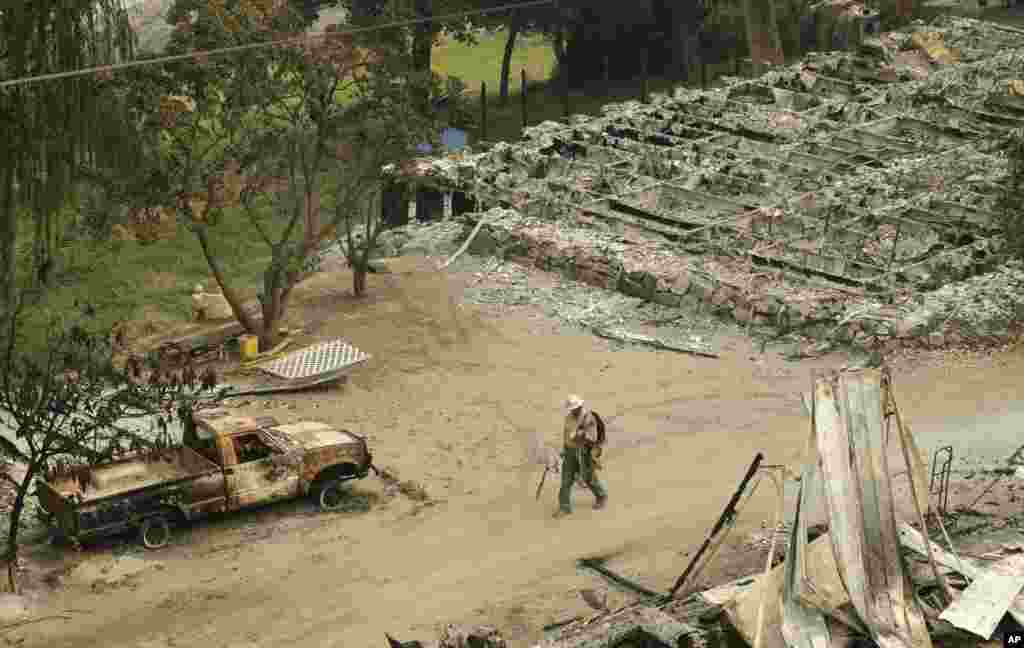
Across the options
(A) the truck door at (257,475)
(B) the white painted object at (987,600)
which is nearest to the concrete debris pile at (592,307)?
(A) the truck door at (257,475)

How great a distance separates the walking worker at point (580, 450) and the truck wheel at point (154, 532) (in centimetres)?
415

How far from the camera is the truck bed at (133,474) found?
Result: 17.6 m

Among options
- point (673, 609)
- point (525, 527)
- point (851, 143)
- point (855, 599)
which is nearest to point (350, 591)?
point (525, 527)

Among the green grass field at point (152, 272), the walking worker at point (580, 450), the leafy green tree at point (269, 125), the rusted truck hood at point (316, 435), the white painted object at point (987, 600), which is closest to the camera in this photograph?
the white painted object at point (987, 600)

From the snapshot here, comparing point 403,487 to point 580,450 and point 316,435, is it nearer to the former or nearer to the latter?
point 316,435

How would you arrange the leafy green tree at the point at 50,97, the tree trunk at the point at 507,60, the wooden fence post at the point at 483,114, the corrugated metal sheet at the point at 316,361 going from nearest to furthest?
the leafy green tree at the point at 50,97 → the corrugated metal sheet at the point at 316,361 → the wooden fence post at the point at 483,114 → the tree trunk at the point at 507,60

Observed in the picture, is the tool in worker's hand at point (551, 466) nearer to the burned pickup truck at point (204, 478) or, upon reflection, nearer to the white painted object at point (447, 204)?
the burned pickup truck at point (204, 478)

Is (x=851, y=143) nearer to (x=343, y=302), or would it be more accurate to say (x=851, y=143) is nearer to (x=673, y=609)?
(x=343, y=302)

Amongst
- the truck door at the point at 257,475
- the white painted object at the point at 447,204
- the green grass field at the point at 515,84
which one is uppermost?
the green grass field at the point at 515,84

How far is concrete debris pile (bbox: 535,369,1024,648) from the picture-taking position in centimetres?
1367

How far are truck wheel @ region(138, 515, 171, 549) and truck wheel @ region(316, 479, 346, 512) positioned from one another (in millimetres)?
1738

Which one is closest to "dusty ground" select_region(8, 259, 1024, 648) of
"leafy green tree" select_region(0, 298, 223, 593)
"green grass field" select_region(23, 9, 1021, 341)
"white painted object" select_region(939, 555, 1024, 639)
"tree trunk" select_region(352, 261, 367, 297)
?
"tree trunk" select_region(352, 261, 367, 297)

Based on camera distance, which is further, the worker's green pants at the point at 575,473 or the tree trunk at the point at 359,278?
the tree trunk at the point at 359,278

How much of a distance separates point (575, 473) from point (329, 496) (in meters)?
2.74
